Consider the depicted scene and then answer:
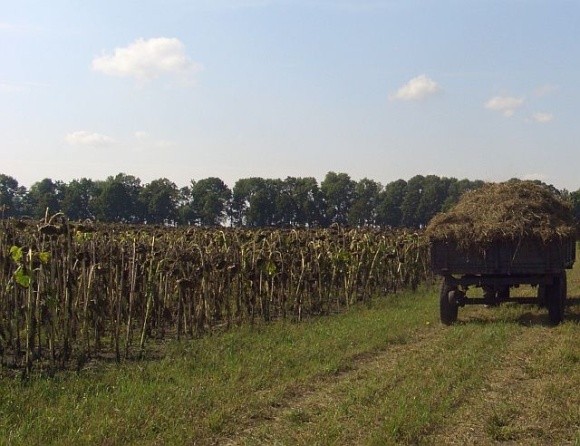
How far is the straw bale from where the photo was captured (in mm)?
10938

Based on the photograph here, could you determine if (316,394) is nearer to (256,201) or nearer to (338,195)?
(256,201)

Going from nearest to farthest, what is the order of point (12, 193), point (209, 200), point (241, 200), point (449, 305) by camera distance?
point (449, 305) < point (12, 193) < point (209, 200) < point (241, 200)

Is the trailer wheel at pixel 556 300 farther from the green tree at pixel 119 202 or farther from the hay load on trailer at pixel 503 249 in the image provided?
the green tree at pixel 119 202

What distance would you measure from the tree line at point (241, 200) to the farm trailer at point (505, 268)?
149ft

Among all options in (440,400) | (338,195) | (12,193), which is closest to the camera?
(440,400)

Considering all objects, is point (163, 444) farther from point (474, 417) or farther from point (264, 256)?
point (264, 256)

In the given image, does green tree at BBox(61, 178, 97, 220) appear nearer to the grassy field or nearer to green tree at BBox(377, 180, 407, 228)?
green tree at BBox(377, 180, 407, 228)

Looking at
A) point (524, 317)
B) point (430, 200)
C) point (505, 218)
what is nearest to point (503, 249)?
point (505, 218)

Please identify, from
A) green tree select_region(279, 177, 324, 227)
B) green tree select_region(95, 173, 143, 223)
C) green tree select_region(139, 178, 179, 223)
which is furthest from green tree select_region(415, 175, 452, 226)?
green tree select_region(95, 173, 143, 223)

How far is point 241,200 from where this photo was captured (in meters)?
76.9

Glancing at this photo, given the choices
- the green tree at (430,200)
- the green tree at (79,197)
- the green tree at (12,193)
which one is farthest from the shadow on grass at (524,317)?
the green tree at (430,200)

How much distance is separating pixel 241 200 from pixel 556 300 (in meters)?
66.6

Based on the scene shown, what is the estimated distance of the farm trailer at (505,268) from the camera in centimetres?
1101

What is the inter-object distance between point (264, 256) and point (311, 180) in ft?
219
